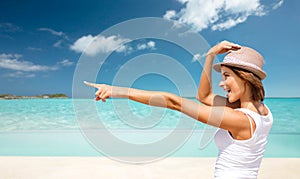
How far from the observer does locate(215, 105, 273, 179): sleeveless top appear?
50.6 inches

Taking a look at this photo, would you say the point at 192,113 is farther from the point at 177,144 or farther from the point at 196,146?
the point at 177,144

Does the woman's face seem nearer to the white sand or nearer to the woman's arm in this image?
the woman's arm

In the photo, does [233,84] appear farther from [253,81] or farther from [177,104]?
[177,104]

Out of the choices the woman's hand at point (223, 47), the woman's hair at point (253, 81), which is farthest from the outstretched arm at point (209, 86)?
the woman's hair at point (253, 81)

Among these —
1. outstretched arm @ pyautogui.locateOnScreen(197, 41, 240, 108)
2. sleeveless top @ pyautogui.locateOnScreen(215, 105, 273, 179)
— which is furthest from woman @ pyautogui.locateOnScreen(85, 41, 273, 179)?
outstretched arm @ pyautogui.locateOnScreen(197, 41, 240, 108)

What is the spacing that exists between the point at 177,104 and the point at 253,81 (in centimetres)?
47

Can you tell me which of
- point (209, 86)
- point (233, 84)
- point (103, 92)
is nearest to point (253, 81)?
point (233, 84)

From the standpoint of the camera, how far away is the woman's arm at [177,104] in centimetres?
113

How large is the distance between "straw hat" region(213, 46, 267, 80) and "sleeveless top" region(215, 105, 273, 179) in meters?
0.21

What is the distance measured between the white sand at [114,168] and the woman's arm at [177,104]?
2745 millimetres

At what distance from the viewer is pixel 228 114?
3.88 ft

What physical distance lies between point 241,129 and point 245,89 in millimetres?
252

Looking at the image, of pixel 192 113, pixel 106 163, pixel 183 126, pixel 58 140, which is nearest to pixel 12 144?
pixel 58 140

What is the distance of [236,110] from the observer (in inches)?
50.1
